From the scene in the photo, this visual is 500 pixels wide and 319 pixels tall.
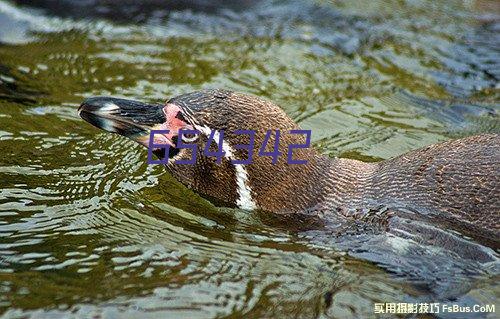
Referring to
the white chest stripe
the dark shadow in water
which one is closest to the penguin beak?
the white chest stripe

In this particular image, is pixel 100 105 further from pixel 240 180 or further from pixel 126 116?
pixel 240 180

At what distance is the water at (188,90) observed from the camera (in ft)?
18.3

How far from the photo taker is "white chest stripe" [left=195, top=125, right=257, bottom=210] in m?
6.46

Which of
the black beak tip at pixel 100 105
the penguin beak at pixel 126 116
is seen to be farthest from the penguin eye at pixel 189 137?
the black beak tip at pixel 100 105

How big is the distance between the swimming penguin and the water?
0.26 metres

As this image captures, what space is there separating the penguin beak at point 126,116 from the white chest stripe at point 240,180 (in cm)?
36

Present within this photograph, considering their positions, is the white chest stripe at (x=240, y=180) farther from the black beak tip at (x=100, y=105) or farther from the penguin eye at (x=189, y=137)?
the black beak tip at (x=100, y=105)

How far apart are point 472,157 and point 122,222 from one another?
8.59 feet

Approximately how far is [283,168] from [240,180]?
342 millimetres

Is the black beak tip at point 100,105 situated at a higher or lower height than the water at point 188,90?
higher

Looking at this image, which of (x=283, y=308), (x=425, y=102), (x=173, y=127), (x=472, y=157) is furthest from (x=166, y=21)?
(x=283, y=308)

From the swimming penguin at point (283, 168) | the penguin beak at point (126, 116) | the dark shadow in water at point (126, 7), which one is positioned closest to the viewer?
the swimming penguin at point (283, 168)

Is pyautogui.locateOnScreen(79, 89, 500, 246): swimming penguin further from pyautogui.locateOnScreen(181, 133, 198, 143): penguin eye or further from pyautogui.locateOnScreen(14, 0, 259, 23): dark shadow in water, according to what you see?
pyautogui.locateOnScreen(14, 0, 259, 23): dark shadow in water

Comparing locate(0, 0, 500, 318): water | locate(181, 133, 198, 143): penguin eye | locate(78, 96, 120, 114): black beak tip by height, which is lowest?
locate(0, 0, 500, 318): water
